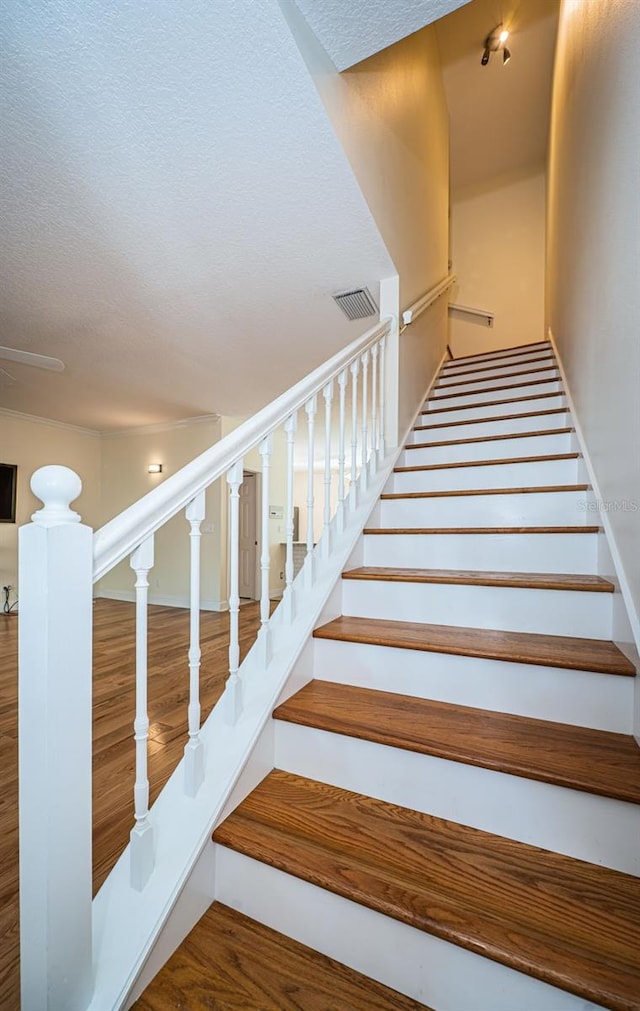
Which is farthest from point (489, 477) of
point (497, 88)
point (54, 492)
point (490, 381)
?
point (497, 88)

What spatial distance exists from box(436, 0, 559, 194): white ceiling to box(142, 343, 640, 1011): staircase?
4736mm

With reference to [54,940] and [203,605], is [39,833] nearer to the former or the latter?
[54,940]

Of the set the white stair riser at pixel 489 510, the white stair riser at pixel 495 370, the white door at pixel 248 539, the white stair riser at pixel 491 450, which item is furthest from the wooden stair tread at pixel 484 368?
the white door at pixel 248 539

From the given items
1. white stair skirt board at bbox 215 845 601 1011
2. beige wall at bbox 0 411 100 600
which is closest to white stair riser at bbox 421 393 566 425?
white stair skirt board at bbox 215 845 601 1011

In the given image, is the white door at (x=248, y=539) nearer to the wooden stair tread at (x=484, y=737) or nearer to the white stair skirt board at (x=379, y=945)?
the wooden stair tread at (x=484, y=737)

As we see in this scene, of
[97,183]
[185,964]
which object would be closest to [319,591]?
[185,964]

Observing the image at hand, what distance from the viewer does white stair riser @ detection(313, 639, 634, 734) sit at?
3.50 feet

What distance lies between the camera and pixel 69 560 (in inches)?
26.4

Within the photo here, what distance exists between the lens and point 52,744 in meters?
0.65

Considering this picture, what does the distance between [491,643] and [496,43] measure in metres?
5.39

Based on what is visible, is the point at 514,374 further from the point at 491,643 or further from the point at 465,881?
the point at 465,881

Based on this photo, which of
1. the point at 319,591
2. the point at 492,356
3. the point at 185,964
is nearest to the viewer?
the point at 185,964

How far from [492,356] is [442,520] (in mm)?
2480

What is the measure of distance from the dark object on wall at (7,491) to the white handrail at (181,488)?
4565 mm
